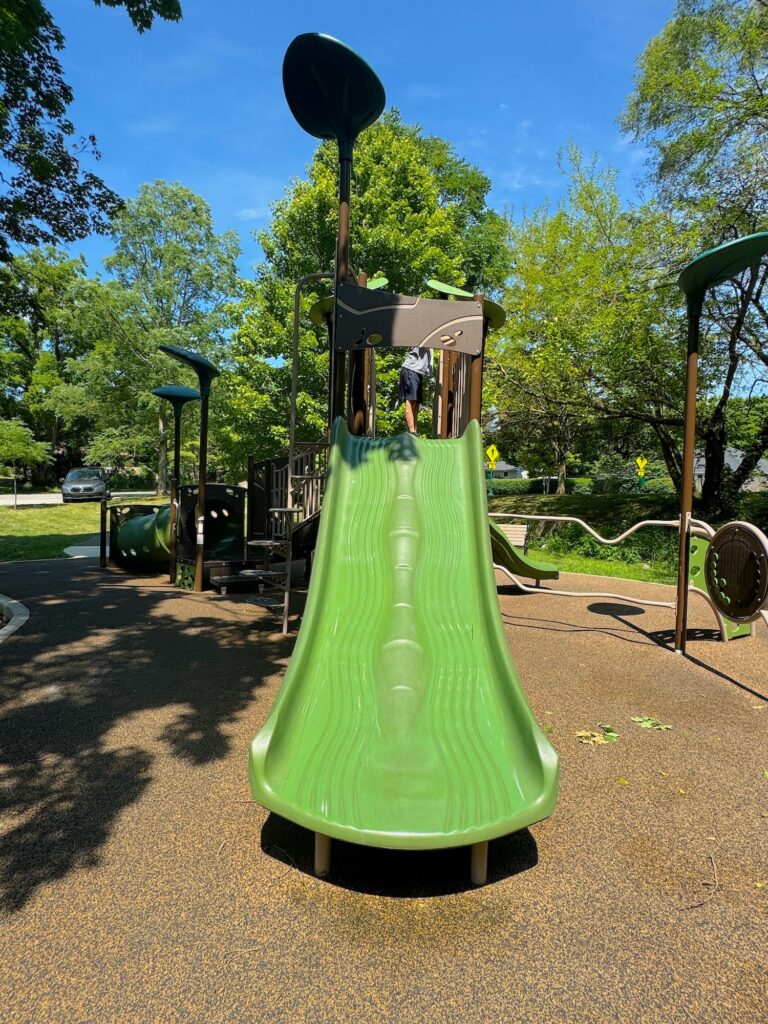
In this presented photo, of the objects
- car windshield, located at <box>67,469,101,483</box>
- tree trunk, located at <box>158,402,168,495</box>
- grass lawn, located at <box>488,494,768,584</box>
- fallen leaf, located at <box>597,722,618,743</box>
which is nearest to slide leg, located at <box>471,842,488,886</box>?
fallen leaf, located at <box>597,722,618,743</box>

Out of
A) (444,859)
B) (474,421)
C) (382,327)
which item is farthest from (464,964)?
(382,327)

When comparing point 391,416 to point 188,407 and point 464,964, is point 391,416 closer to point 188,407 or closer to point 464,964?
point 464,964

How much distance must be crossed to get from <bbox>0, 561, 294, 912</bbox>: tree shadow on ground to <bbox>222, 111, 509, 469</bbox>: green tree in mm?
10046

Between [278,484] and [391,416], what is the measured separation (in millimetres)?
8792

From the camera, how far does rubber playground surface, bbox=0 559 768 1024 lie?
2000 millimetres

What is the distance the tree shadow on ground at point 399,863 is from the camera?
2.61m

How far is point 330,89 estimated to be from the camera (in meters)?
6.09

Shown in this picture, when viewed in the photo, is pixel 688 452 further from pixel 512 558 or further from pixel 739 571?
pixel 512 558

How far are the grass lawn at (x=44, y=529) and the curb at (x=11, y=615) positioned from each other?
5652 mm

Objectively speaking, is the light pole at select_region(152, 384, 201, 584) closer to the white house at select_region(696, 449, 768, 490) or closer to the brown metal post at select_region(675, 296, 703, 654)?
the brown metal post at select_region(675, 296, 703, 654)

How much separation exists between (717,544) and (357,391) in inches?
160

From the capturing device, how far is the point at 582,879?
265cm

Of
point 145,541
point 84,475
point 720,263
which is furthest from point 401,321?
point 84,475

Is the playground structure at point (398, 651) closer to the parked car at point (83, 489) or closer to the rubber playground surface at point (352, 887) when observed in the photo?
the rubber playground surface at point (352, 887)
